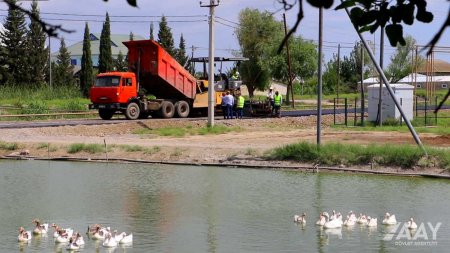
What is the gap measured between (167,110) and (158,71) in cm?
265

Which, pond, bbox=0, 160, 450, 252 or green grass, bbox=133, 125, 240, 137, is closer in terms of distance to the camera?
pond, bbox=0, 160, 450, 252

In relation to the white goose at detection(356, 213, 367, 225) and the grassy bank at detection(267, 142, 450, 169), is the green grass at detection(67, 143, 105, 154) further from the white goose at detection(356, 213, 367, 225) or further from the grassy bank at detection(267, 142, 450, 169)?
the white goose at detection(356, 213, 367, 225)

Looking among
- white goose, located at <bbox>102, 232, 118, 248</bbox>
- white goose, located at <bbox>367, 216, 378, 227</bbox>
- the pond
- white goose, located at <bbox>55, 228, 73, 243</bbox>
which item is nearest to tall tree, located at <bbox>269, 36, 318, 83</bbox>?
the pond

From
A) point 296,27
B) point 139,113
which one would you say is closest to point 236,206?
point 296,27

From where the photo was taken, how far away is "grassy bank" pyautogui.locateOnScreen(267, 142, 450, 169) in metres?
22.5

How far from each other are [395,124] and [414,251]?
83.0 feet

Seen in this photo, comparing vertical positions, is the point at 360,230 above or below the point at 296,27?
below

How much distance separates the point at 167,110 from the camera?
39.0 m

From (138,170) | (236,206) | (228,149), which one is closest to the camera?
(236,206)

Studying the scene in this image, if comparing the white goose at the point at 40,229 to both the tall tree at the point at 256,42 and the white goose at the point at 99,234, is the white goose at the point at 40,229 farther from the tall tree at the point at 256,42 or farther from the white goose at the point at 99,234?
the tall tree at the point at 256,42

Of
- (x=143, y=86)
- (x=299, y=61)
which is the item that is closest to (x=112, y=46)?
(x=299, y=61)

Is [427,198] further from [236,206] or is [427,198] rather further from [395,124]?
[395,124]

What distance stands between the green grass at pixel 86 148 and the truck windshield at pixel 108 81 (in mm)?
10362

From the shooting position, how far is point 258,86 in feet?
246
